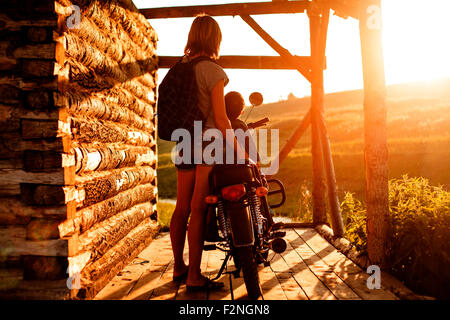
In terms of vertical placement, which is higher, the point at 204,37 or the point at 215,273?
the point at 204,37

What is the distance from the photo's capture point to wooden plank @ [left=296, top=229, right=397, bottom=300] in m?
3.79

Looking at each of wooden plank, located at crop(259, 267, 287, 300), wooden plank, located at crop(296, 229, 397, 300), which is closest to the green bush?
wooden plank, located at crop(296, 229, 397, 300)

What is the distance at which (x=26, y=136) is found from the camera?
3.31 metres

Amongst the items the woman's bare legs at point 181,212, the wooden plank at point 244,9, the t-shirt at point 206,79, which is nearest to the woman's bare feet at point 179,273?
the woman's bare legs at point 181,212

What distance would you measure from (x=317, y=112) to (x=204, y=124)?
12.0 ft

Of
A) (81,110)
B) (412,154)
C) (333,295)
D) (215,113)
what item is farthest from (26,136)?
(412,154)

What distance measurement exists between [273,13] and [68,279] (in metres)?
4.99

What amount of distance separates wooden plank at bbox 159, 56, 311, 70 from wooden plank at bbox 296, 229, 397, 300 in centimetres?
261

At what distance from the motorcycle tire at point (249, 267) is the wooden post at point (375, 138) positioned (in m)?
1.49

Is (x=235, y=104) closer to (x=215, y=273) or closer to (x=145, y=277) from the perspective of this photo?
(x=215, y=273)

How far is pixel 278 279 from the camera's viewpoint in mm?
4305

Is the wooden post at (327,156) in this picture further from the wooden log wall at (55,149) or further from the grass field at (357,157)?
the wooden log wall at (55,149)

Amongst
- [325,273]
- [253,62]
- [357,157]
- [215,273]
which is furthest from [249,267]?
[357,157]

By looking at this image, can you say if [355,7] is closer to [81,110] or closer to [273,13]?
[273,13]
